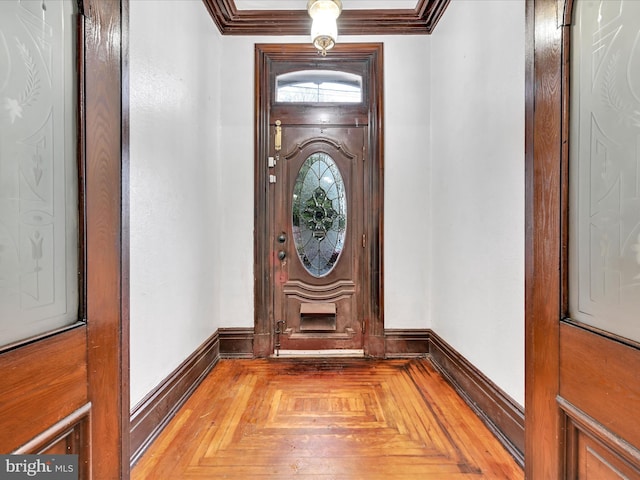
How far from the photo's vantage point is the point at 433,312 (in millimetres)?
2826

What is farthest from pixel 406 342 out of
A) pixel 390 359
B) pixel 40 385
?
pixel 40 385

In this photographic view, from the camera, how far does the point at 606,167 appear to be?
0.83 metres

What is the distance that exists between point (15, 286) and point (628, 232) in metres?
1.40

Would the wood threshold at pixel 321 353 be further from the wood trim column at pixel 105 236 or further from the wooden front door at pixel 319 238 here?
the wood trim column at pixel 105 236

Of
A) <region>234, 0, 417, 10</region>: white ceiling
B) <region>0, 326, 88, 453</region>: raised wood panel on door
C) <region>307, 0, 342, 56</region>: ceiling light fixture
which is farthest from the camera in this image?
<region>234, 0, 417, 10</region>: white ceiling

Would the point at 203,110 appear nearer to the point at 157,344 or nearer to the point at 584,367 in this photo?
the point at 157,344

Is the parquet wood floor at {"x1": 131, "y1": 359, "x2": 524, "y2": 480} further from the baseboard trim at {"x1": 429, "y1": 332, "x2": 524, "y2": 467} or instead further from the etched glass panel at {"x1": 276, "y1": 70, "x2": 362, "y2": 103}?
the etched glass panel at {"x1": 276, "y1": 70, "x2": 362, "y2": 103}

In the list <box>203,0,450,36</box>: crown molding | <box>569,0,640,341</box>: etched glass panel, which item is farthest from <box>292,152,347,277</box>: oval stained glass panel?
<box>569,0,640,341</box>: etched glass panel

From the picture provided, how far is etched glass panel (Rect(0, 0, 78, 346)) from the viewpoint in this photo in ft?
2.34

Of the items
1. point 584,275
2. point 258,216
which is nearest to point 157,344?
point 258,216

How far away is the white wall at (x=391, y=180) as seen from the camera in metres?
2.87

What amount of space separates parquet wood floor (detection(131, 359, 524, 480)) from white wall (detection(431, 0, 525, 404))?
0.34 m

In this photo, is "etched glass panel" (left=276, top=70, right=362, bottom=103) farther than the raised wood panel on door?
Yes

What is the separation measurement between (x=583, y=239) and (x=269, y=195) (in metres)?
2.35
